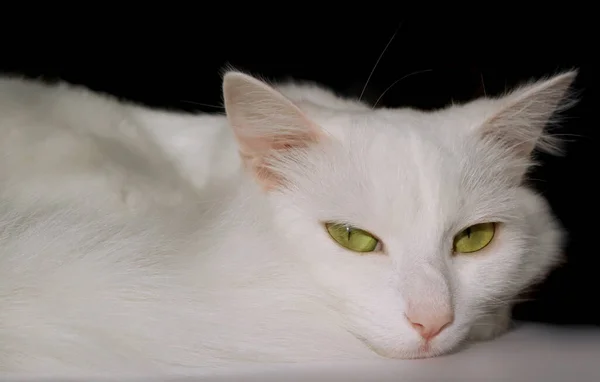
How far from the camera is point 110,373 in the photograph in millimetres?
1012

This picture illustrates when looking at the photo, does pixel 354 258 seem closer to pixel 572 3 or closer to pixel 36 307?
pixel 36 307

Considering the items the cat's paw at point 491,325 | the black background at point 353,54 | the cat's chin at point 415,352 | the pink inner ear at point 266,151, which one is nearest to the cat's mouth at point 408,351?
the cat's chin at point 415,352

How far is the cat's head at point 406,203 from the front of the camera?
1.16 m

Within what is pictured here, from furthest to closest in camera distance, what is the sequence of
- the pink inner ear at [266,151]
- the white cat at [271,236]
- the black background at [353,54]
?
the black background at [353,54] < the pink inner ear at [266,151] < the white cat at [271,236]

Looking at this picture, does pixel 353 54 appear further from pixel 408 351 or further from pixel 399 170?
pixel 408 351

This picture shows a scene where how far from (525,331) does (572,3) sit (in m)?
0.97

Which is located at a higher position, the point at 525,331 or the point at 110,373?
the point at 525,331

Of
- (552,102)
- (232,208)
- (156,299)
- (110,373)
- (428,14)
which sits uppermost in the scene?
(428,14)

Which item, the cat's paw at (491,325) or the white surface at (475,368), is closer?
the white surface at (475,368)

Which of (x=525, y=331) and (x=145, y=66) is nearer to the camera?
(x=525, y=331)

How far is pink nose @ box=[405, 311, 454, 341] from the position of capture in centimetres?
111

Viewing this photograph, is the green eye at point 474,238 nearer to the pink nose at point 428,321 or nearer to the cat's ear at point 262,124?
the pink nose at point 428,321

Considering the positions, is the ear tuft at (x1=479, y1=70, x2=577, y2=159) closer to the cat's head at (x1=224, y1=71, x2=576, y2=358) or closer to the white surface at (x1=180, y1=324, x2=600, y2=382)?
the cat's head at (x1=224, y1=71, x2=576, y2=358)

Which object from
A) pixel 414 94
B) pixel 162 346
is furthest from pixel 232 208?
pixel 414 94
